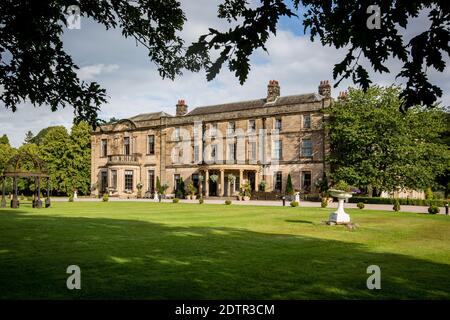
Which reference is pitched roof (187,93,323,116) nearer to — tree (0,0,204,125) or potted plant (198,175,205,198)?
potted plant (198,175,205,198)

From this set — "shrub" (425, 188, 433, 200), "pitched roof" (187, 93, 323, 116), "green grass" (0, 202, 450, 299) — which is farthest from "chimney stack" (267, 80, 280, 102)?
"green grass" (0, 202, 450, 299)

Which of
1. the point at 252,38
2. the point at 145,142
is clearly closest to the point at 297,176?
the point at 145,142

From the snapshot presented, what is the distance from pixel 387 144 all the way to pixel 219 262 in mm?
31329

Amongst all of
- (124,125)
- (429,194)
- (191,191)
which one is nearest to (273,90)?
(191,191)

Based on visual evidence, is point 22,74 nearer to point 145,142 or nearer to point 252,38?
point 252,38

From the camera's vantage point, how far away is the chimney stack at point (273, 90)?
4581 cm

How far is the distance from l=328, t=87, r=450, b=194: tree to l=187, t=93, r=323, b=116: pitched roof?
A: 5.66 metres

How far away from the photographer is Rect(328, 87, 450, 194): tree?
3550cm

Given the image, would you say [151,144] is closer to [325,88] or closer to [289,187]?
[289,187]

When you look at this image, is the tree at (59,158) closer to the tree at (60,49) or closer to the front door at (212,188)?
the front door at (212,188)

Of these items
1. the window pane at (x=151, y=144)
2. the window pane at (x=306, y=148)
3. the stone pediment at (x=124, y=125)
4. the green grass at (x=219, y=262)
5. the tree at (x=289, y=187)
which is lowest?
the green grass at (x=219, y=262)

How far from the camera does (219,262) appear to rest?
856cm

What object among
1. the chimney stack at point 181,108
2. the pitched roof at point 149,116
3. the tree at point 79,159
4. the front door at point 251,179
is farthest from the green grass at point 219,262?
the tree at point 79,159
